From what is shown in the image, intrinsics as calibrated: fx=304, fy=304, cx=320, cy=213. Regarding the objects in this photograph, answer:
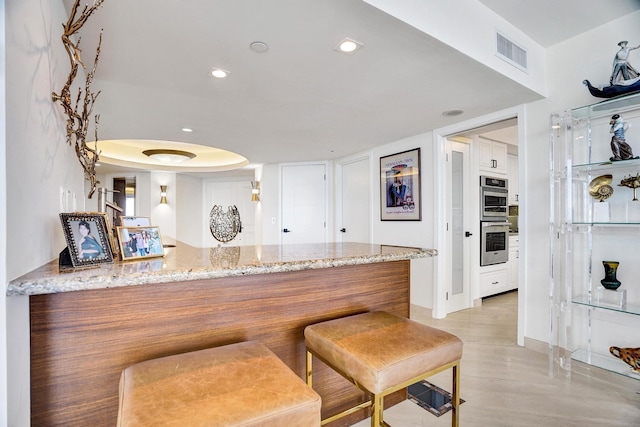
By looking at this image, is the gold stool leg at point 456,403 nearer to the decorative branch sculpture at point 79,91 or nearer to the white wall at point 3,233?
the white wall at point 3,233

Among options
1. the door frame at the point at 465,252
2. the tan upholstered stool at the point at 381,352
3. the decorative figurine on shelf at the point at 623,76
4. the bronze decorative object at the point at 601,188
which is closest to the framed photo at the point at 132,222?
the tan upholstered stool at the point at 381,352

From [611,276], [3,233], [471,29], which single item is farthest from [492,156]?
[3,233]

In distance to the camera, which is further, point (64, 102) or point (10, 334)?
point (64, 102)

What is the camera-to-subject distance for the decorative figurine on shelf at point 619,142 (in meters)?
2.03

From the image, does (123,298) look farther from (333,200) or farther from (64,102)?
(333,200)

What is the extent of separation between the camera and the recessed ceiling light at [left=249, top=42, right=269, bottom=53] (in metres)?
1.81

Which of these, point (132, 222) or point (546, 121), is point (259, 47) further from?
point (546, 121)

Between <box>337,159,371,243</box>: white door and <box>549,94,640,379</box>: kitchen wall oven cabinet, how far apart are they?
2.57m

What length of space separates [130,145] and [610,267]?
657 centimetres

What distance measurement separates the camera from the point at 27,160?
3.10ft

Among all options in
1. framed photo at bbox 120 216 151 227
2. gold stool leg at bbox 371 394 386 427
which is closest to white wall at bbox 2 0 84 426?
framed photo at bbox 120 216 151 227

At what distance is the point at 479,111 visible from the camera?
292 cm

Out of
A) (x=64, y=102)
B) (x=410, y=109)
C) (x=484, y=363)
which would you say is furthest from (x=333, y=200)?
(x=64, y=102)

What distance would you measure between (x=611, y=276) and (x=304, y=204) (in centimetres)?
427
